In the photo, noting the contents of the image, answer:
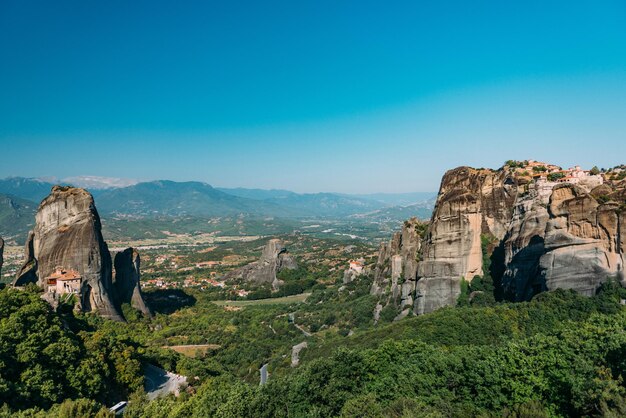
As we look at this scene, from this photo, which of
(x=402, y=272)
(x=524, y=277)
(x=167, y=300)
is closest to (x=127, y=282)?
(x=167, y=300)

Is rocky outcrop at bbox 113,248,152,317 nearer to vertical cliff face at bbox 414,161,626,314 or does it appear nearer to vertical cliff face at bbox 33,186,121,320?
vertical cliff face at bbox 33,186,121,320

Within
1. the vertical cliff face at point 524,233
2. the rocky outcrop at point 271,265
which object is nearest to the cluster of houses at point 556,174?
the vertical cliff face at point 524,233

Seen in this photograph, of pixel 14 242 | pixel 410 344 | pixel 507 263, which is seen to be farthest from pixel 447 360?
pixel 14 242

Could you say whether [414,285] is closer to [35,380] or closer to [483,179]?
[483,179]

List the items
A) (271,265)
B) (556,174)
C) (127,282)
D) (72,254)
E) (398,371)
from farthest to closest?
1. (271,265)
2. (127,282)
3. (72,254)
4. (556,174)
5. (398,371)

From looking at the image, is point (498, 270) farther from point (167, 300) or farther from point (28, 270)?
A: point (28, 270)

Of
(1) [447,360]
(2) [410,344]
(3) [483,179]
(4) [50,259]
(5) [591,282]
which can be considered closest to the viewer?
(1) [447,360]
